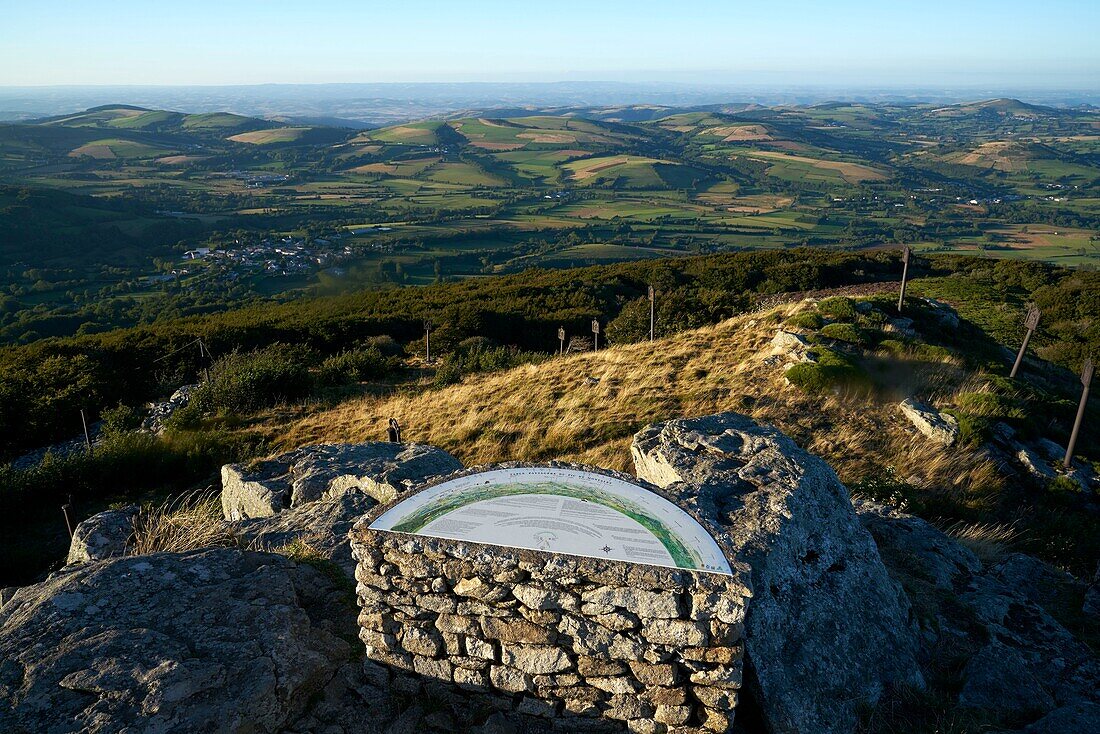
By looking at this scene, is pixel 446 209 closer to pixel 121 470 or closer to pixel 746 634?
pixel 121 470

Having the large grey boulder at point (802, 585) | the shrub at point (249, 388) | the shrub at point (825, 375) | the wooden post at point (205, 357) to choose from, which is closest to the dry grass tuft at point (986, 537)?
the large grey boulder at point (802, 585)

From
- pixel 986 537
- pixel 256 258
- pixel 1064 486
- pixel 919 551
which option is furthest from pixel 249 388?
pixel 256 258

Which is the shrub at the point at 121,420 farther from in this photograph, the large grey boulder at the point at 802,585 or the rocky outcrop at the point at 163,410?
the large grey boulder at the point at 802,585

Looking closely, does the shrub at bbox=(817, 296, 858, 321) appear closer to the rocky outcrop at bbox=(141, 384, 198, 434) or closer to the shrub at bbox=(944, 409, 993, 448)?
the shrub at bbox=(944, 409, 993, 448)

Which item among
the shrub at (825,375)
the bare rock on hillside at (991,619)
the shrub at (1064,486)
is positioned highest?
the shrub at (825,375)

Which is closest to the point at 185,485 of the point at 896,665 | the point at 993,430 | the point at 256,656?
the point at 256,656

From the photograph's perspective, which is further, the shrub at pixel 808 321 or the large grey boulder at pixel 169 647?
the shrub at pixel 808 321
